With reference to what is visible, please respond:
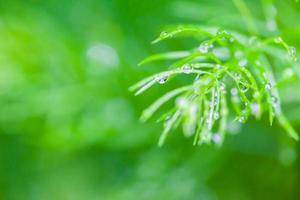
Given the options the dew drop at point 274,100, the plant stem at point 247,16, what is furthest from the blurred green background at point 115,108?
the dew drop at point 274,100

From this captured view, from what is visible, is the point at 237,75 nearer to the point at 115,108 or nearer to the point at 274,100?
the point at 274,100

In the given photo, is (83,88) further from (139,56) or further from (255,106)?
(255,106)

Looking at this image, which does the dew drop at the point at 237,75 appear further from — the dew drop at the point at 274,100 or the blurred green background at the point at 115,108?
the blurred green background at the point at 115,108

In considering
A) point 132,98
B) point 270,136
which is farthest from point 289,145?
point 132,98

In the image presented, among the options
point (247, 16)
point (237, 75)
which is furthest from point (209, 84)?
point (247, 16)

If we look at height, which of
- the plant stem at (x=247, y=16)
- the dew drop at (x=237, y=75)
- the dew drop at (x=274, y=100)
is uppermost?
the plant stem at (x=247, y=16)

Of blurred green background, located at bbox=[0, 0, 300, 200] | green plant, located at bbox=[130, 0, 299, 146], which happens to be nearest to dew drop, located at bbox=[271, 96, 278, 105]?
green plant, located at bbox=[130, 0, 299, 146]

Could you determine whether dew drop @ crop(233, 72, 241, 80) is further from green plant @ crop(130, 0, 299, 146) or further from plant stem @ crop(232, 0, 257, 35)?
plant stem @ crop(232, 0, 257, 35)

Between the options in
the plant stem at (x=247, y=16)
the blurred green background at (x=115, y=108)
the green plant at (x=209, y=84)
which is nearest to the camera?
the green plant at (x=209, y=84)
